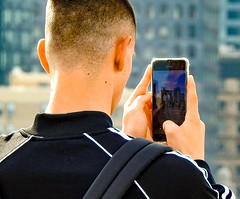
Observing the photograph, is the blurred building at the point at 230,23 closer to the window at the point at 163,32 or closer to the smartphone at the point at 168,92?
the window at the point at 163,32

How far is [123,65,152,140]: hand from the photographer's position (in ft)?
12.2

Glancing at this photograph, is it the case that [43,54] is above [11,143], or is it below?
above

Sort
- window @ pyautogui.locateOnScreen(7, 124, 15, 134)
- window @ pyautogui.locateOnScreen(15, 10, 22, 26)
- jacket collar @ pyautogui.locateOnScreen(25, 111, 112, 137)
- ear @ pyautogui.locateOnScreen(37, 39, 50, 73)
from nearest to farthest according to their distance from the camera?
jacket collar @ pyautogui.locateOnScreen(25, 111, 112, 137), ear @ pyautogui.locateOnScreen(37, 39, 50, 73), window @ pyautogui.locateOnScreen(7, 124, 15, 134), window @ pyautogui.locateOnScreen(15, 10, 22, 26)

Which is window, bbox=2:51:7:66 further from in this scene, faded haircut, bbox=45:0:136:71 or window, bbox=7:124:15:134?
faded haircut, bbox=45:0:136:71

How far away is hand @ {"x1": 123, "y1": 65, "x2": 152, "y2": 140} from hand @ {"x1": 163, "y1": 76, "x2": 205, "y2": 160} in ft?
0.52

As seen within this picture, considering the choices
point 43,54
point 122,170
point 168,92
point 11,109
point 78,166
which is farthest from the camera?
point 11,109

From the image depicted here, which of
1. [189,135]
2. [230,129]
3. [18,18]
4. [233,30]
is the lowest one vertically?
[230,129]

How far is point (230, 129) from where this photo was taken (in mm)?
158250

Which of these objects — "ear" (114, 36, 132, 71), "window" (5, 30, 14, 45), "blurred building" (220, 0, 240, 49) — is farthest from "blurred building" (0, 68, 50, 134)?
"ear" (114, 36, 132, 71)

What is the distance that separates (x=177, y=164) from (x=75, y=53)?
2.12 feet

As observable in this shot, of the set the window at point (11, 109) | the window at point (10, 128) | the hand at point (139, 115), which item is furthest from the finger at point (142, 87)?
the window at point (10, 128)

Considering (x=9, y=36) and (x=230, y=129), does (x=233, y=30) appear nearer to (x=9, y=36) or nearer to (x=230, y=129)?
(x=230, y=129)

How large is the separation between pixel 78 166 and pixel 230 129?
157 meters

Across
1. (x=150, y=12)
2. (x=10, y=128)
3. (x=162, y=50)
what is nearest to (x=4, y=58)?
(x=150, y=12)
